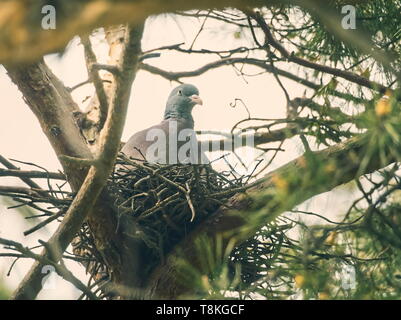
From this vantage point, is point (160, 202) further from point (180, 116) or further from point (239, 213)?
point (180, 116)

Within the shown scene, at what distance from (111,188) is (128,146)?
1121mm

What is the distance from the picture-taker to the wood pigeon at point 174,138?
440cm

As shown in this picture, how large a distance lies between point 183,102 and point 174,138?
64cm

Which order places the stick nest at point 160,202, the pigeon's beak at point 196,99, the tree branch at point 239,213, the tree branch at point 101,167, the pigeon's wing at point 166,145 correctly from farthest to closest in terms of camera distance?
the pigeon's beak at point 196,99, the pigeon's wing at point 166,145, the stick nest at point 160,202, the tree branch at point 239,213, the tree branch at point 101,167

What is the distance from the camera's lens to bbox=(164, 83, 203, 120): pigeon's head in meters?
5.35

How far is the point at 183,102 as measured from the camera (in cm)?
537

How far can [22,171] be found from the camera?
3.64 meters

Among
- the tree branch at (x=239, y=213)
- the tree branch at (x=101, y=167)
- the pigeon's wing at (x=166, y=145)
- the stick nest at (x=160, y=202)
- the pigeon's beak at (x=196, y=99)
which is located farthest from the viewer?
the pigeon's beak at (x=196, y=99)

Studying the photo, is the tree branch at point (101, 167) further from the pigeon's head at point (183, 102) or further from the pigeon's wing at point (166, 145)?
the pigeon's head at point (183, 102)

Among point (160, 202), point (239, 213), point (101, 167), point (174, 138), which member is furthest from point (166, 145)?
point (239, 213)

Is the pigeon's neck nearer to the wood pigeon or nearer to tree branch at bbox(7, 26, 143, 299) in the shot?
the wood pigeon

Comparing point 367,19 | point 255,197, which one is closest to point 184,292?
point 255,197

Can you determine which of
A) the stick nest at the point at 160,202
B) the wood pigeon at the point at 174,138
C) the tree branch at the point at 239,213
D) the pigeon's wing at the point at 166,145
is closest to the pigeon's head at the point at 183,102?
the wood pigeon at the point at 174,138
